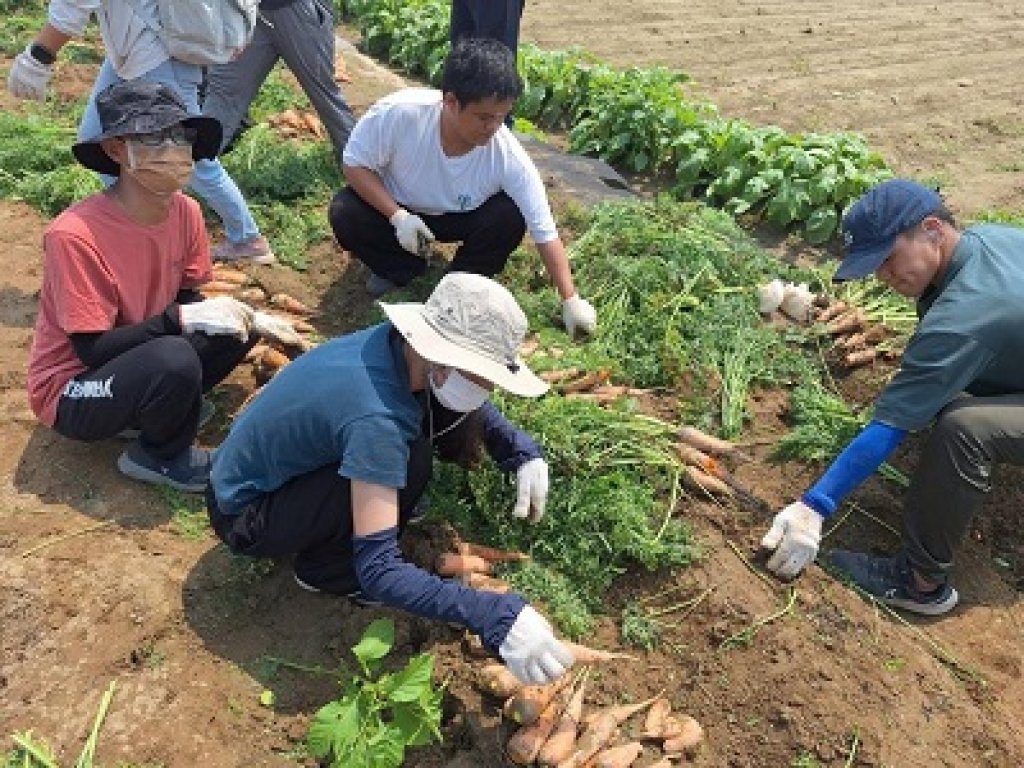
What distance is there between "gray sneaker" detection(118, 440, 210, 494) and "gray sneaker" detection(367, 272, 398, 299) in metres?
1.48

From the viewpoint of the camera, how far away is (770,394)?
4109 mm

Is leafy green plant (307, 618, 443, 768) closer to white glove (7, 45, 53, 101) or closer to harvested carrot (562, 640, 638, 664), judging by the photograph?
harvested carrot (562, 640, 638, 664)

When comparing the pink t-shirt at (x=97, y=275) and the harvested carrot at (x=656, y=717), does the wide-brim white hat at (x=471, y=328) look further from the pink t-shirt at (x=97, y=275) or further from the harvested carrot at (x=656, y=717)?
the pink t-shirt at (x=97, y=275)

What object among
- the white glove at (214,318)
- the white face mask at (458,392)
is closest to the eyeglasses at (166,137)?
the white glove at (214,318)

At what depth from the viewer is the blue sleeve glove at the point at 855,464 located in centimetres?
318

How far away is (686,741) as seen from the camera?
2762 millimetres

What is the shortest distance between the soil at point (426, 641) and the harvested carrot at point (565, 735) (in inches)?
5.8

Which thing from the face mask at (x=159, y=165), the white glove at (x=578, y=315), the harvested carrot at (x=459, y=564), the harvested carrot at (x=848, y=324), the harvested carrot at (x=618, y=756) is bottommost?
the harvested carrot at (x=618, y=756)

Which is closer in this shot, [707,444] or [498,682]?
[498,682]

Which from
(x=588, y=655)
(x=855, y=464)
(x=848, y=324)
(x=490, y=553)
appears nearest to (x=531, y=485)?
(x=490, y=553)

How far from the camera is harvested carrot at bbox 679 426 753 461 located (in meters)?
3.67

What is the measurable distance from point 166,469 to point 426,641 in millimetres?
1130

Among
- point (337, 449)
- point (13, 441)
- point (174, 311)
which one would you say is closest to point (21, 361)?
point (13, 441)

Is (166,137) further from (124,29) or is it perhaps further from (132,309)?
(124,29)
